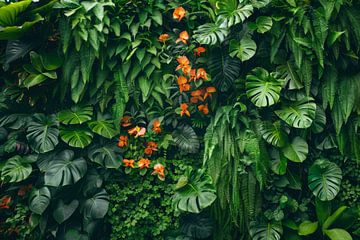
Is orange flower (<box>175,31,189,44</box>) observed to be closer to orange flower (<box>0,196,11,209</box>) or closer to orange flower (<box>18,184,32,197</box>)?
orange flower (<box>18,184,32,197</box>)

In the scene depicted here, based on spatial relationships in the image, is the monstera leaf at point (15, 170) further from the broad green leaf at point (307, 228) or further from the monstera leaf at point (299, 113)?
the broad green leaf at point (307, 228)

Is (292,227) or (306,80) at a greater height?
(306,80)

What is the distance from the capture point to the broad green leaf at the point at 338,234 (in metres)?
2.80

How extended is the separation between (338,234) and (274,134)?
89 centimetres

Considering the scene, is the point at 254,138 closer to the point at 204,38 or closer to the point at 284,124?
the point at 284,124

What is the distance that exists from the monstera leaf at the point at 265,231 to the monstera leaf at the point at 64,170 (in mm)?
1453

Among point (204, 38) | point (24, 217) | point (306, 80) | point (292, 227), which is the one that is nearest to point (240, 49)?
point (204, 38)

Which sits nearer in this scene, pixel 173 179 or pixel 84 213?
pixel 84 213

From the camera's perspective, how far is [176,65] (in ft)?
11.2

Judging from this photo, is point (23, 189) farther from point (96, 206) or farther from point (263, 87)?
point (263, 87)

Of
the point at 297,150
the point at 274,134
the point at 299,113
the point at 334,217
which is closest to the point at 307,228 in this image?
the point at 334,217

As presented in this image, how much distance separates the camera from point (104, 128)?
320 centimetres

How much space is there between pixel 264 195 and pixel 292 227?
1.08ft

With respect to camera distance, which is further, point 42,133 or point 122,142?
point 122,142
